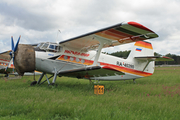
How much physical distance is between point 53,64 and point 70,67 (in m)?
1.01

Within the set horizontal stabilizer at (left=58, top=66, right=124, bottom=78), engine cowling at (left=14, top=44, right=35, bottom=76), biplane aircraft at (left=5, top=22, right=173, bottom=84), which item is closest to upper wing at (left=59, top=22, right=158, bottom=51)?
biplane aircraft at (left=5, top=22, right=173, bottom=84)

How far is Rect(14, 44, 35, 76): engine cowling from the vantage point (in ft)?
21.9

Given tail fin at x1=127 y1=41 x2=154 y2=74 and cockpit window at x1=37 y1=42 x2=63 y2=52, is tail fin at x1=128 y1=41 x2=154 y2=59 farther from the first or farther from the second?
cockpit window at x1=37 y1=42 x2=63 y2=52

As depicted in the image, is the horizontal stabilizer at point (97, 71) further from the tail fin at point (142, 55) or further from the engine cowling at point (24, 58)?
Result: the tail fin at point (142, 55)

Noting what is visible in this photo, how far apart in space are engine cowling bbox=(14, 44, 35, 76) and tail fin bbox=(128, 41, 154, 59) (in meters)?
7.59

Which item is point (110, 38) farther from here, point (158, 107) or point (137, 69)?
point (137, 69)

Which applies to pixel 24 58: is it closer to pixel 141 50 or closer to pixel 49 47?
pixel 49 47

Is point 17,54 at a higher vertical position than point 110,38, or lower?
lower

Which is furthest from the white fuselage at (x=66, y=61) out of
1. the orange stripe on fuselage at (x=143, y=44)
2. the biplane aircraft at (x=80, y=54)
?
Answer: the orange stripe on fuselage at (x=143, y=44)

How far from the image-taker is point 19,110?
11.0 ft

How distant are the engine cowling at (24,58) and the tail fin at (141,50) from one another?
759cm

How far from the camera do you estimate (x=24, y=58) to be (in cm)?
675

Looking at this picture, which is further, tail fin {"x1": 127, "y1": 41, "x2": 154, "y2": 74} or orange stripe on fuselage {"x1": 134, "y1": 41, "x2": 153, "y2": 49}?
orange stripe on fuselage {"x1": 134, "y1": 41, "x2": 153, "y2": 49}

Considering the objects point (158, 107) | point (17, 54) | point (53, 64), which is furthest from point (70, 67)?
point (158, 107)
